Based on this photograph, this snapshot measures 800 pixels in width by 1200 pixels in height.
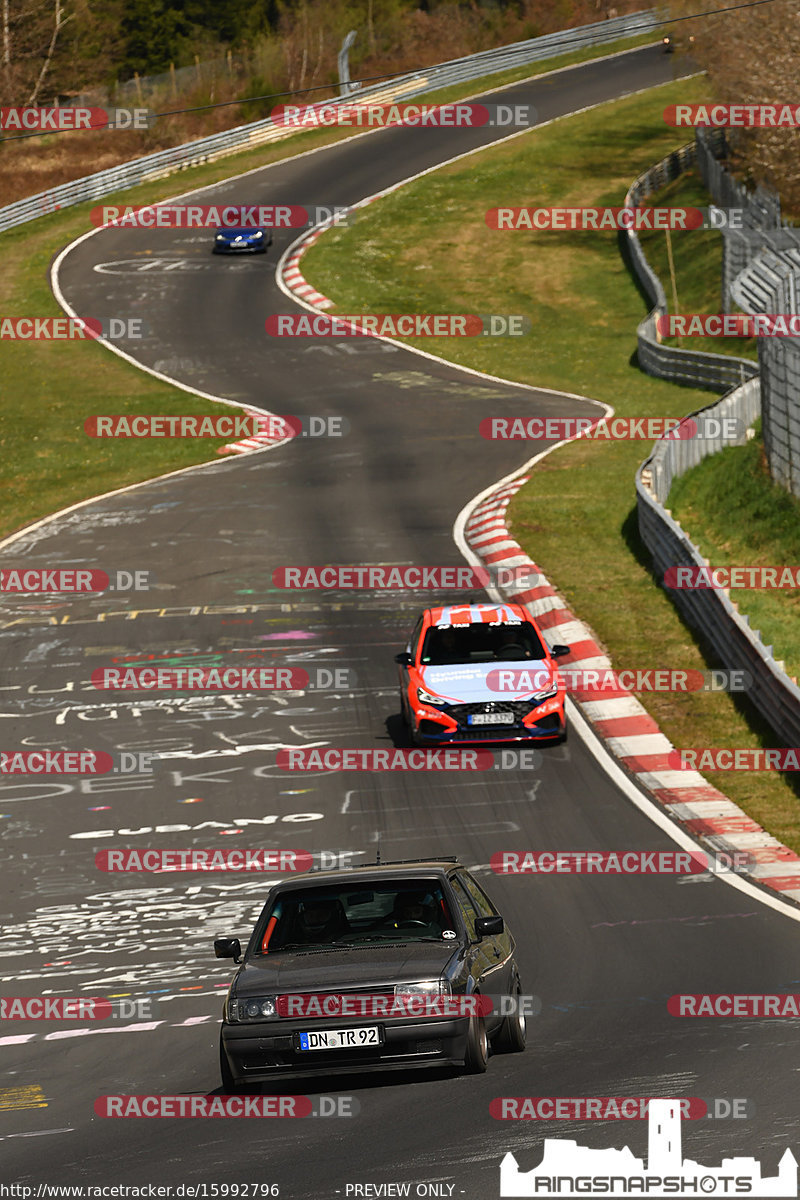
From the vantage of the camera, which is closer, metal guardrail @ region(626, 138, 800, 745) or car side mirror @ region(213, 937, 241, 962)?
car side mirror @ region(213, 937, 241, 962)

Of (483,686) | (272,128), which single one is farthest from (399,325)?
(483,686)

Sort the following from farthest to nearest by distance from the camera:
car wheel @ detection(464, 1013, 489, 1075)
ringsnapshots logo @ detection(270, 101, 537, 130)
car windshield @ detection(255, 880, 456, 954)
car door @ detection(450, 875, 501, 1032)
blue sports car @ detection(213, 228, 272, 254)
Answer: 1. ringsnapshots logo @ detection(270, 101, 537, 130)
2. blue sports car @ detection(213, 228, 272, 254)
3. car windshield @ detection(255, 880, 456, 954)
4. car door @ detection(450, 875, 501, 1032)
5. car wheel @ detection(464, 1013, 489, 1075)

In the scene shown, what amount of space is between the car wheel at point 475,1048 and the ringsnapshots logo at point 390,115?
66.3 meters

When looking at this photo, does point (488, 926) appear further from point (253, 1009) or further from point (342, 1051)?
point (253, 1009)

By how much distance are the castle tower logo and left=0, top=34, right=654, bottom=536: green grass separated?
25897 millimetres

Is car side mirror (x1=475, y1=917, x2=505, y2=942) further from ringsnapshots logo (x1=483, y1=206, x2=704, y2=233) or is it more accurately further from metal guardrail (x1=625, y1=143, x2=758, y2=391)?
ringsnapshots logo (x1=483, y1=206, x2=704, y2=233)

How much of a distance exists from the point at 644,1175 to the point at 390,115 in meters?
69.6

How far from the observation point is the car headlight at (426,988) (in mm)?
9156

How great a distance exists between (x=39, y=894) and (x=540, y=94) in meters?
64.2

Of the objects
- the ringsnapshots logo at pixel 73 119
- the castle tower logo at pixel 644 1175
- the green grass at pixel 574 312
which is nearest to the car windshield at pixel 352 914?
the castle tower logo at pixel 644 1175

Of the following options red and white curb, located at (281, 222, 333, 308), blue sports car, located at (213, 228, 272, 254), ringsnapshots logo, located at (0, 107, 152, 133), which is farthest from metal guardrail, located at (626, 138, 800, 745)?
ringsnapshots logo, located at (0, 107, 152, 133)

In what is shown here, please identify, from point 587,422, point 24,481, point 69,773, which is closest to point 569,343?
point 587,422

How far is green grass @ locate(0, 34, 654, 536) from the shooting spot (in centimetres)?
3600

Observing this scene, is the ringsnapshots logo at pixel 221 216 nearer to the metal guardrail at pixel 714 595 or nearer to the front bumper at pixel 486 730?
the metal guardrail at pixel 714 595
